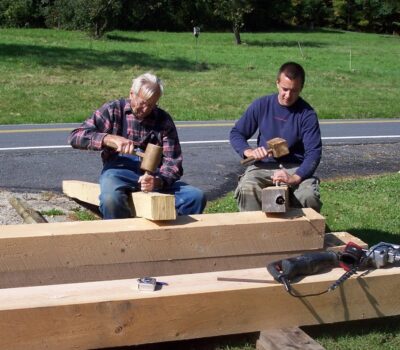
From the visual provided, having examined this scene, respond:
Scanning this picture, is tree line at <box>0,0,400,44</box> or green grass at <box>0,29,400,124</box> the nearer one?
green grass at <box>0,29,400,124</box>

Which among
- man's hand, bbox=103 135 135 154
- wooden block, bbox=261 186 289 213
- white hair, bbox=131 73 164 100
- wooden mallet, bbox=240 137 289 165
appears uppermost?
white hair, bbox=131 73 164 100

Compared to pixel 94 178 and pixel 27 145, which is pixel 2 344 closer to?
pixel 94 178

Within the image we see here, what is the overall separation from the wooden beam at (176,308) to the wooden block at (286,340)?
51mm

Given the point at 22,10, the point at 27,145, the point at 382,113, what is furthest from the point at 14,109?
the point at 22,10

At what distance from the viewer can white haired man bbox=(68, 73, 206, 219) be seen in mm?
4727

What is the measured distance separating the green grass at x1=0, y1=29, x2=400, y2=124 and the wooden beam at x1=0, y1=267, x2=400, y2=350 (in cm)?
1092

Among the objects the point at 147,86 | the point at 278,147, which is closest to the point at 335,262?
the point at 278,147

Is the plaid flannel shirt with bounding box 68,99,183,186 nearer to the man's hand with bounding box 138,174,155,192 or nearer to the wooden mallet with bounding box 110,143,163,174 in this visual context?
the man's hand with bounding box 138,174,155,192

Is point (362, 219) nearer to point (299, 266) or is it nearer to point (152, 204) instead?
point (299, 266)

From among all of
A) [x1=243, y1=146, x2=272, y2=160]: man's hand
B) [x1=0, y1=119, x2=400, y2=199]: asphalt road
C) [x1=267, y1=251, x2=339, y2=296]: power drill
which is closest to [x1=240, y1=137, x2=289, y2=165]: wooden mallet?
[x1=243, y1=146, x2=272, y2=160]: man's hand

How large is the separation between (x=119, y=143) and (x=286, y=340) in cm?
168

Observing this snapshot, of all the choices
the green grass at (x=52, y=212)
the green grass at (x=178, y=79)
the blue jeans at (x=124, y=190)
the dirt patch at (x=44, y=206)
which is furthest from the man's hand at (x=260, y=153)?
the green grass at (x=178, y=79)

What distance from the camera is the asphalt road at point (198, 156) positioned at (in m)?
8.70

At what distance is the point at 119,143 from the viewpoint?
4.63 meters
